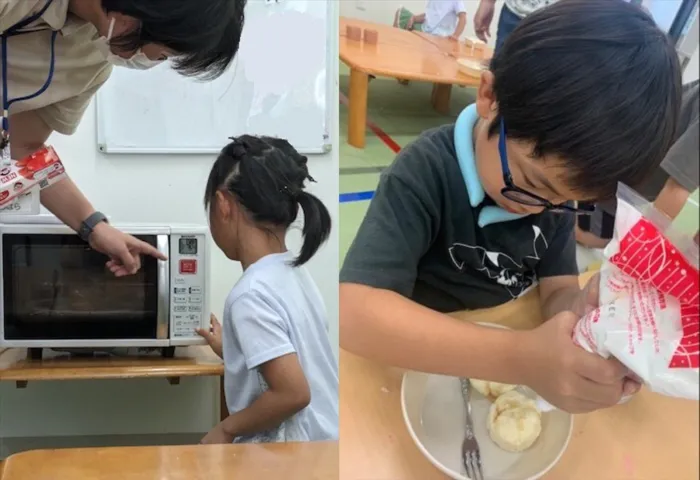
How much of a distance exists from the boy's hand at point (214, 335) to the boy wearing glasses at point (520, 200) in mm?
300

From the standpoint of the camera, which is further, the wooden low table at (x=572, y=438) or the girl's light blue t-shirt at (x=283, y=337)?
the girl's light blue t-shirt at (x=283, y=337)

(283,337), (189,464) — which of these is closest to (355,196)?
(283,337)

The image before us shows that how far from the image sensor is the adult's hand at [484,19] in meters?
0.33

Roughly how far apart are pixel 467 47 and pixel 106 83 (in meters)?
0.55

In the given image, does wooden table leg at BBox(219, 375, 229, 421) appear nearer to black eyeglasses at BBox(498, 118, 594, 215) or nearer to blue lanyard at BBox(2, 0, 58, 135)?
blue lanyard at BBox(2, 0, 58, 135)

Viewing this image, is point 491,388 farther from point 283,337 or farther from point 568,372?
point 283,337

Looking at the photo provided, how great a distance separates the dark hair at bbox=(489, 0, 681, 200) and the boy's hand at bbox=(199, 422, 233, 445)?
54 cm

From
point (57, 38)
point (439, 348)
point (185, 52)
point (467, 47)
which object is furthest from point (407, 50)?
point (57, 38)

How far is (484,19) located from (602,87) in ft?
0.30

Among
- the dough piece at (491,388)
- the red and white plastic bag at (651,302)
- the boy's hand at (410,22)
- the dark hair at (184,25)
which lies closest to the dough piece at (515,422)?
the dough piece at (491,388)

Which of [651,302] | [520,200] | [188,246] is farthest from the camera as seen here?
[188,246]

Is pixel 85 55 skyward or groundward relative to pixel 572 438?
skyward

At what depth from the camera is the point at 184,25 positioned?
525 mm

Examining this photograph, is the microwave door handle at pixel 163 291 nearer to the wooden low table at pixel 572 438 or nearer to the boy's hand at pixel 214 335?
the boy's hand at pixel 214 335
